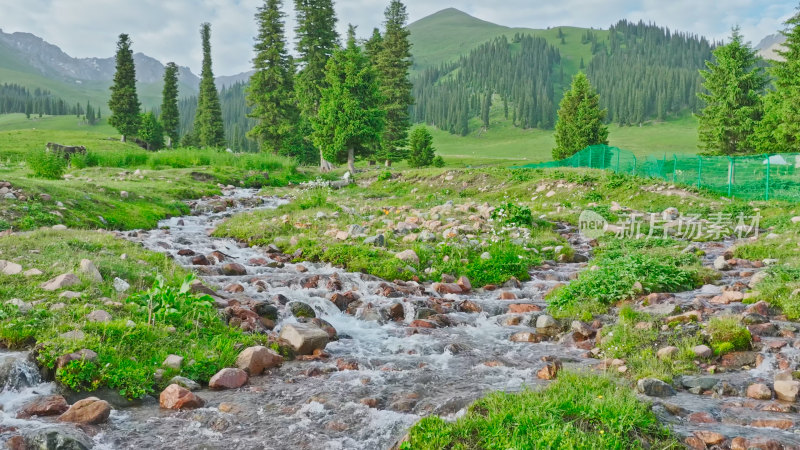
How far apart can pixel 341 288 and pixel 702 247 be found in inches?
365

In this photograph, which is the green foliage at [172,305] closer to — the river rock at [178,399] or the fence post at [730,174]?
the river rock at [178,399]

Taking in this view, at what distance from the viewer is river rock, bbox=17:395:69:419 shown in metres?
4.84

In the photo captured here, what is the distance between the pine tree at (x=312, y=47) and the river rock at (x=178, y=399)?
1733 inches

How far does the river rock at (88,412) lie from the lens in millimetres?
4780

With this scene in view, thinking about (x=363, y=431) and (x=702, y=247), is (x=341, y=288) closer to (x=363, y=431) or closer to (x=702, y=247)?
(x=363, y=431)

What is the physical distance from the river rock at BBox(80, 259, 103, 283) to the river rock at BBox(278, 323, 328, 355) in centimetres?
317

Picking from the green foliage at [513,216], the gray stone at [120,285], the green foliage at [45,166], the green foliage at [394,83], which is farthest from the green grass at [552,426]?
the green foliage at [394,83]

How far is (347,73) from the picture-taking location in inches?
1613

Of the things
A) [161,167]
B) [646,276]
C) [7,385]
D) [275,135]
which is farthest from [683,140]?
[7,385]

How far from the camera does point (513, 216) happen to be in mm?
14961

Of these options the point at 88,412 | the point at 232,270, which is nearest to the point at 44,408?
the point at 88,412

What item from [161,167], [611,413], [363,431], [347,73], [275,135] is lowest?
[363,431]

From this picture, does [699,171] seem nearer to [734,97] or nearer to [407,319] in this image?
[407,319]

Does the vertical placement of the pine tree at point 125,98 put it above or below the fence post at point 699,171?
above
